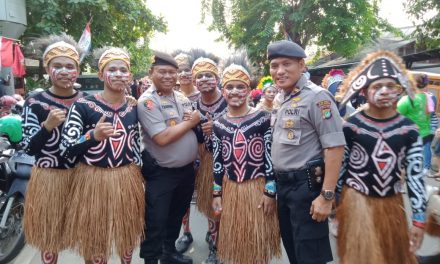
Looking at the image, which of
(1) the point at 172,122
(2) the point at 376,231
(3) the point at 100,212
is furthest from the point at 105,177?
(2) the point at 376,231

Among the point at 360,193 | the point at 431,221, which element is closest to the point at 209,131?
the point at 360,193

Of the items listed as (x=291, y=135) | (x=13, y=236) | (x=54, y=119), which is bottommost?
(x=13, y=236)

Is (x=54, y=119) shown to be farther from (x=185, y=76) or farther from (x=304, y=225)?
(x=304, y=225)

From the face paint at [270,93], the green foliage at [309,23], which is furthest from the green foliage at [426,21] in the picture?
the face paint at [270,93]

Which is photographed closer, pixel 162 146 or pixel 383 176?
pixel 383 176

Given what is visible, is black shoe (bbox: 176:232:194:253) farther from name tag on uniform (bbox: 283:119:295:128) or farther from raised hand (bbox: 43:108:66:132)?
name tag on uniform (bbox: 283:119:295:128)

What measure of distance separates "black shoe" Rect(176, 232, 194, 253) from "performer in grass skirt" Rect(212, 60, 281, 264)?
3.56 ft

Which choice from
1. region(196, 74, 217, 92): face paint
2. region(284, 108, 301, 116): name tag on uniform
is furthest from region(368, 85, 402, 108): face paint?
region(196, 74, 217, 92): face paint

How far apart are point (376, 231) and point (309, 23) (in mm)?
13060

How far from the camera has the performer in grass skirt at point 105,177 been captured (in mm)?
2898

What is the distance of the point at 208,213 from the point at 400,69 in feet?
7.19

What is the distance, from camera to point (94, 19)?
11.6 m

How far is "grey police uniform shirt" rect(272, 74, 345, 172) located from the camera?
8.04 ft

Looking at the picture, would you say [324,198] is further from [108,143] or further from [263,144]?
[108,143]
